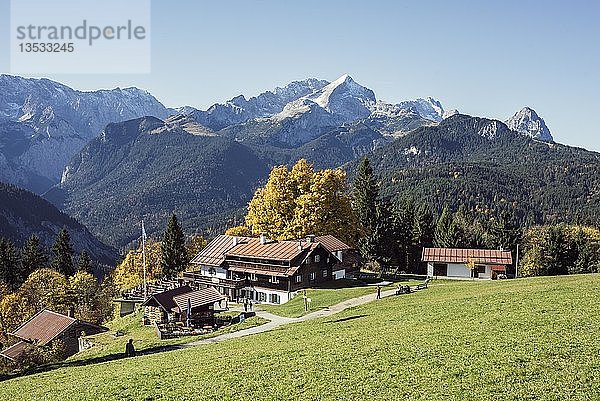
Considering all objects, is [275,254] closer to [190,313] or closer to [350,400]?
[190,313]

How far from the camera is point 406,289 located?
56.5 m

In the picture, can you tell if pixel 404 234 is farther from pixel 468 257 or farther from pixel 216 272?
pixel 216 272

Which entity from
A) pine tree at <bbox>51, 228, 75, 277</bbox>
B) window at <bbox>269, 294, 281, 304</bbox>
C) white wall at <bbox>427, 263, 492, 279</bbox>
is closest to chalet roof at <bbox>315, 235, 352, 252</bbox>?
window at <bbox>269, 294, 281, 304</bbox>

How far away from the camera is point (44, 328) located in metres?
60.0

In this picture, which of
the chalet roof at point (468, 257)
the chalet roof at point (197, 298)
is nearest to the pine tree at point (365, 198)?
the chalet roof at point (468, 257)

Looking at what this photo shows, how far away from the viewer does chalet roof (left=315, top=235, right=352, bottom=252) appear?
7000cm

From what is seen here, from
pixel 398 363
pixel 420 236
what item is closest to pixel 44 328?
pixel 398 363

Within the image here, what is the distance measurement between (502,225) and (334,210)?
39109 mm

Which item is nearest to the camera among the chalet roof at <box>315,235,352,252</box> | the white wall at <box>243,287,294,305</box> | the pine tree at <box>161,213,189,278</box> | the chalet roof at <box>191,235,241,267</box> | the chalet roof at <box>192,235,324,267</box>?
the white wall at <box>243,287,294,305</box>

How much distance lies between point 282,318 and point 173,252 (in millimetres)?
47121

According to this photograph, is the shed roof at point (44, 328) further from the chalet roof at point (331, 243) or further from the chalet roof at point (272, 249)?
the chalet roof at point (331, 243)

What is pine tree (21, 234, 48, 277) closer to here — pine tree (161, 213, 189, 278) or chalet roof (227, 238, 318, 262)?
pine tree (161, 213, 189, 278)

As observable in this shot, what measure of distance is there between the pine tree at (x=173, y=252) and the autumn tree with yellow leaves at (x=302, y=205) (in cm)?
1946

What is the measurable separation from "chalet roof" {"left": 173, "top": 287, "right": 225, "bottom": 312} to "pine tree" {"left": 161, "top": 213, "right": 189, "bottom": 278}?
3729 cm
